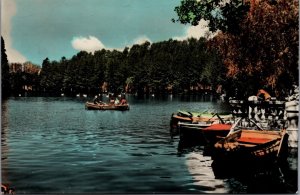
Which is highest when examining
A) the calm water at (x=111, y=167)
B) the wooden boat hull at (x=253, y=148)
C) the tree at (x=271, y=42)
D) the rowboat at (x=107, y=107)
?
the tree at (x=271, y=42)

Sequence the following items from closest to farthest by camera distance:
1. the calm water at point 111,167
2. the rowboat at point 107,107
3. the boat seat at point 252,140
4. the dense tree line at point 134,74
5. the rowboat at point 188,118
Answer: the calm water at point 111,167 < the boat seat at point 252,140 < the rowboat at point 188,118 < the rowboat at point 107,107 < the dense tree line at point 134,74

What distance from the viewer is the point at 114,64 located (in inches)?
3588

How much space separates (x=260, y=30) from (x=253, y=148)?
4.14m

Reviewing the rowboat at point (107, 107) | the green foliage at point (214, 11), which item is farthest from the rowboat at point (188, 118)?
the rowboat at point (107, 107)

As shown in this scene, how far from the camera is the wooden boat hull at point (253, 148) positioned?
15500 mm

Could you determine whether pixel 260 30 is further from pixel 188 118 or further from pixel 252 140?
pixel 188 118

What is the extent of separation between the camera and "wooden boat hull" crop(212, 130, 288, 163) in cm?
1550

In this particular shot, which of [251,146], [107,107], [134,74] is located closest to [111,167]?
[251,146]

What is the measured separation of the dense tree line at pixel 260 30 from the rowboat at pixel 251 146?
1.99 m

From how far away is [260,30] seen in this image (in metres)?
16.9

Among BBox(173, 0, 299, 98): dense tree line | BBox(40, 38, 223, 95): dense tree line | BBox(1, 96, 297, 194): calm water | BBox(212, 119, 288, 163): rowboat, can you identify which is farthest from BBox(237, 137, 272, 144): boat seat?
BBox(40, 38, 223, 95): dense tree line

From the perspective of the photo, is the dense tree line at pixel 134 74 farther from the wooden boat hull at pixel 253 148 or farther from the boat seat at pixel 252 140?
the wooden boat hull at pixel 253 148

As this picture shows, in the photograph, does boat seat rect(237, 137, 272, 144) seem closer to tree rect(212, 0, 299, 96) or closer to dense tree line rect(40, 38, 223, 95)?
tree rect(212, 0, 299, 96)

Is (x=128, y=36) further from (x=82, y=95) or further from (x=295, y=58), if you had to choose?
(x=82, y=95)
